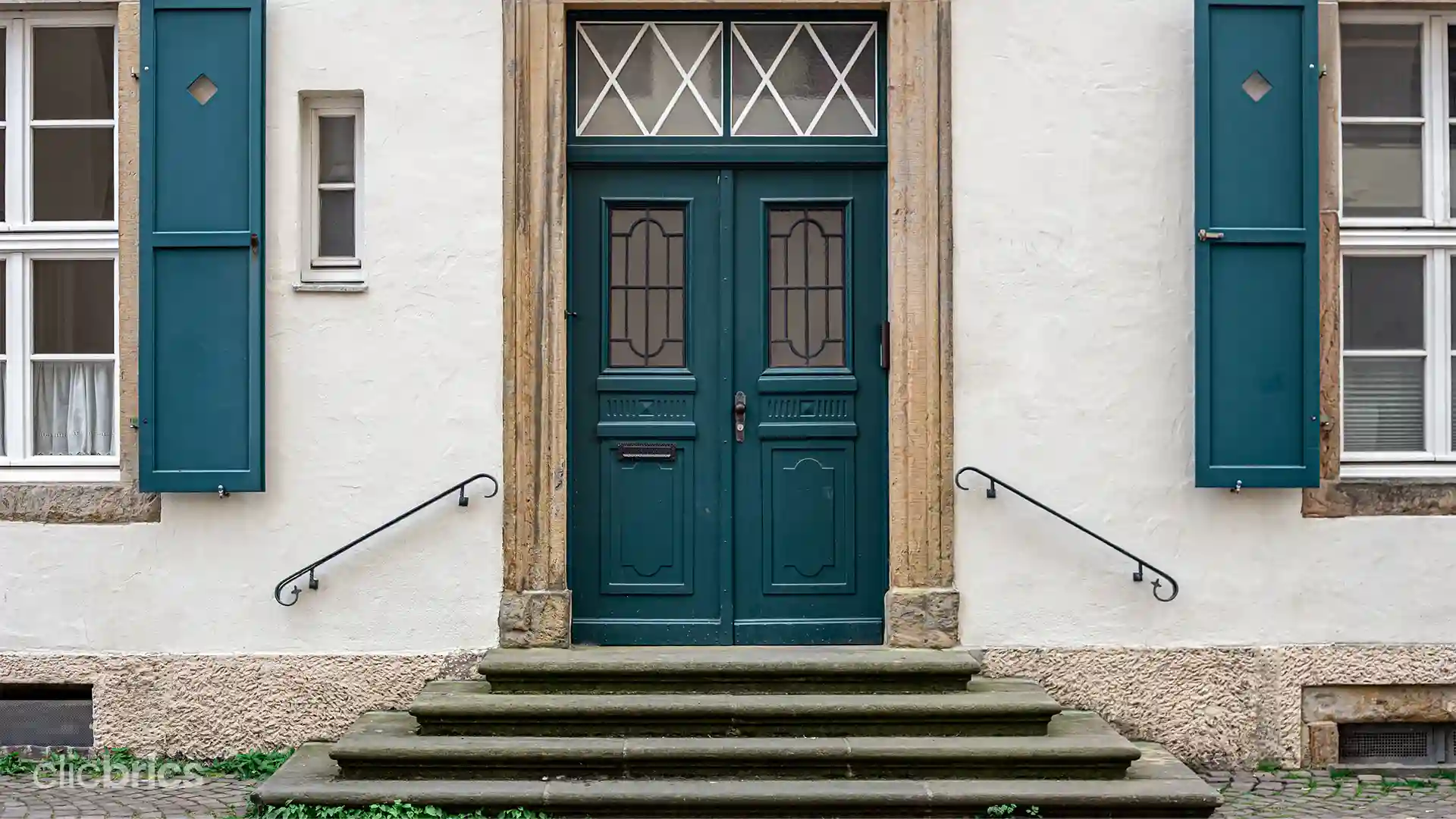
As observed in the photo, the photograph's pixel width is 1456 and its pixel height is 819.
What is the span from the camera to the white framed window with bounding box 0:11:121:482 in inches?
252

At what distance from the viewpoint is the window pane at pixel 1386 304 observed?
21.2 feet

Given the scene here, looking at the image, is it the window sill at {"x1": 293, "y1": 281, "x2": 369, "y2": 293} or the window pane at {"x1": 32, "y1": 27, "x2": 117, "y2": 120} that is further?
the window pane at {"x1": 32, "y1": 27, "x2": 117, "y2": 120}

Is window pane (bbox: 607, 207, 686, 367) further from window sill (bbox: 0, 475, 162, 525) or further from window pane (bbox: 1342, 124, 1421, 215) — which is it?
window pane (bbox: 1342, 124, 1421, 215)

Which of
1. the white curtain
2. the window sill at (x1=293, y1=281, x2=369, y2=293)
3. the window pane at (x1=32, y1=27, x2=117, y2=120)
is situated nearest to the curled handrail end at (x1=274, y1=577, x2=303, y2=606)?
the white curtain

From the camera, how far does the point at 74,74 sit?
645 cm

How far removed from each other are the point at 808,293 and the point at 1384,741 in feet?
10.4

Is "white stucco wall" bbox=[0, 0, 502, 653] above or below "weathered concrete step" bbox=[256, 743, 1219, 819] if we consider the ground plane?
above

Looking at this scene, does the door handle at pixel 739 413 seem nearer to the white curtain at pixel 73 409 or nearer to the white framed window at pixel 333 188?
the white framed window at pixel 333 188

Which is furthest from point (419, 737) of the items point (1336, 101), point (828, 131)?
point (1336, 101)

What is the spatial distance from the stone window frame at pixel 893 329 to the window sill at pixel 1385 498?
163 cm

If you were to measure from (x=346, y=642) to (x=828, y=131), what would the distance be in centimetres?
305

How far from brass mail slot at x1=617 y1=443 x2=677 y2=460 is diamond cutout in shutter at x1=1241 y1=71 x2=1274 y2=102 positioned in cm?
287

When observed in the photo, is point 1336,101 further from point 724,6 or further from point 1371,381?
point 724,6

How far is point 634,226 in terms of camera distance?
21.2 ft
